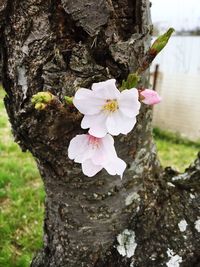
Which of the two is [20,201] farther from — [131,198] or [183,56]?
[183,56]

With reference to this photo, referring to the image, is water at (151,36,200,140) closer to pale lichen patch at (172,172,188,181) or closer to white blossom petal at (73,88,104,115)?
pale lichen patch at (172,172,188,181)

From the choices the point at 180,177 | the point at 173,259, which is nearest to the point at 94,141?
the point at 173,259

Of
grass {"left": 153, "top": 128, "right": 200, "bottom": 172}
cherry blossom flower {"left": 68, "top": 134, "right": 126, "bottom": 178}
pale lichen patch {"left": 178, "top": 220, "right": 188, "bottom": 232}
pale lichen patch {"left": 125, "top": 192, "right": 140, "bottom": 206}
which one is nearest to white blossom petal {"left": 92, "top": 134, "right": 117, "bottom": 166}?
cherry blossom flower {"left": 68, "top": 134, "right": 126, "bottom": 178}

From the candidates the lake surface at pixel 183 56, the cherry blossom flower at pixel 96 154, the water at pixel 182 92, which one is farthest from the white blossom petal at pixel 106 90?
the lake surface at pixel 183 56

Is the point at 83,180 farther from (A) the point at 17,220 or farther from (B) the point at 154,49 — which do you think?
(A) the point at 17,220

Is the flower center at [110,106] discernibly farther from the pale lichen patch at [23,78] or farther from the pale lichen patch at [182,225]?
the pale lichen patch at [182,225]
